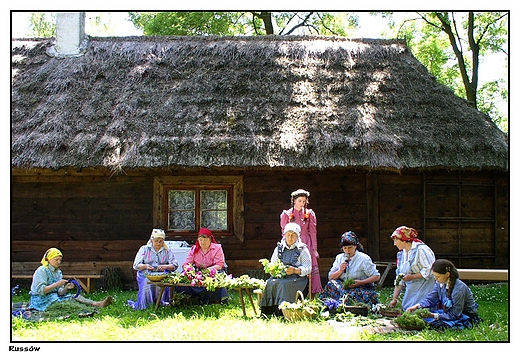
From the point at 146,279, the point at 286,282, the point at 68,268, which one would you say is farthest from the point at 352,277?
the point at 68,268

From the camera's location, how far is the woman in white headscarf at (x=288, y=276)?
6542 mm

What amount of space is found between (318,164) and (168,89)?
124 inches

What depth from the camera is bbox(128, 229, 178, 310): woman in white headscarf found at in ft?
24.0

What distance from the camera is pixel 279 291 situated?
6.54m

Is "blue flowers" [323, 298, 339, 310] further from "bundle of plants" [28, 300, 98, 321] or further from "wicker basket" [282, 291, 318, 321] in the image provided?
"bundle of plants" [28, 300, 98, 321]

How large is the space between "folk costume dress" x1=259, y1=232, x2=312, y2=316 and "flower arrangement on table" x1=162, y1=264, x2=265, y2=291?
0.60 feet

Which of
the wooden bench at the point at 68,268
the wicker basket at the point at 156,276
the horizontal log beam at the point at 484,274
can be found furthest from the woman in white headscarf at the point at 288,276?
the wooden bench at the point at 68,268

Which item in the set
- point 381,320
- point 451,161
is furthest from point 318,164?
point 381,320

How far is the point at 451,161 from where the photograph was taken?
28.9ft

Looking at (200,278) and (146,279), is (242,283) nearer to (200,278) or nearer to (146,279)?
(200,278)

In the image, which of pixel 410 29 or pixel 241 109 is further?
pixel 410 29

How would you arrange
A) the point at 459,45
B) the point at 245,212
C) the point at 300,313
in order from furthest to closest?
the point at 459,45 → the point at 245,212 → the point at 300,313

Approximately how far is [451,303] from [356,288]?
1.22 metres

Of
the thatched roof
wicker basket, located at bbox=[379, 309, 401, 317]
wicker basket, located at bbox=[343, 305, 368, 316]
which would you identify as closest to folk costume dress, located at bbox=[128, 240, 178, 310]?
the thatched roof
